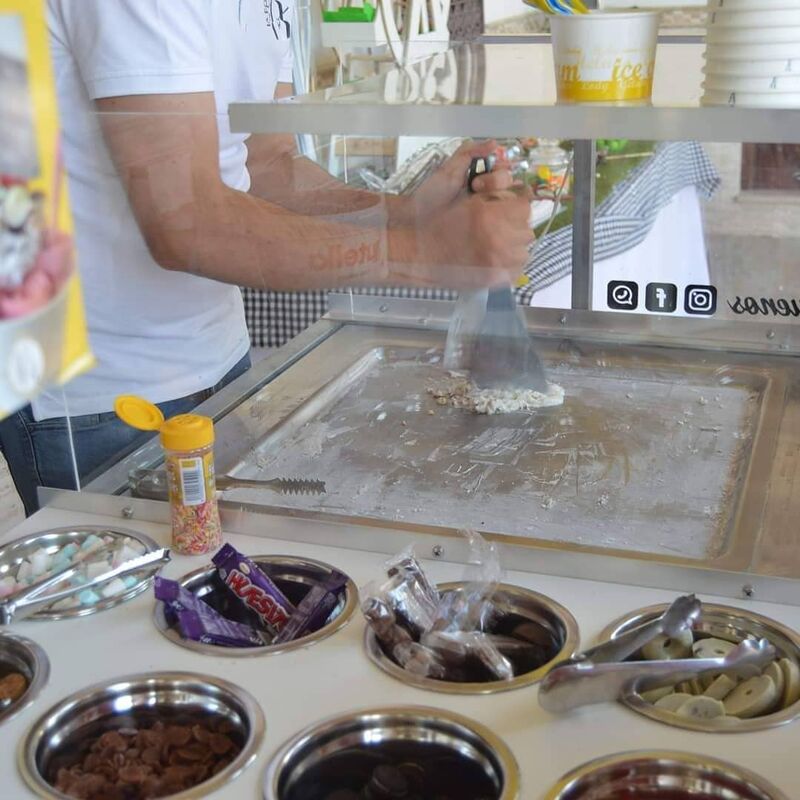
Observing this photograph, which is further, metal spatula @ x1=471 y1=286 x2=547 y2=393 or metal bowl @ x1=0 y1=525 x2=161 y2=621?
metal spatula @ x1=471 y1=286 x2=547 y2=393

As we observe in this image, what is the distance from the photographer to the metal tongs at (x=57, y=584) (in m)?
0.97

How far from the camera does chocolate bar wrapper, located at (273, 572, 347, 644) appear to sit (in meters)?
0.97

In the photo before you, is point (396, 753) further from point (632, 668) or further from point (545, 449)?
point (545, 449)

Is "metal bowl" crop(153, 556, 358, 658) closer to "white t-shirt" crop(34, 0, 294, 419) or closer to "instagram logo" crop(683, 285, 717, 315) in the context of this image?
"white t-shirt" crop(34, 0, 294, 419)

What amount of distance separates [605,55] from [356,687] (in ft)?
1.85

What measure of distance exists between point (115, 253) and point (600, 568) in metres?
0.67

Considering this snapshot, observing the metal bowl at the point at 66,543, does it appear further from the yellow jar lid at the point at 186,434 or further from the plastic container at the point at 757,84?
the plastic container at the point at 757,84

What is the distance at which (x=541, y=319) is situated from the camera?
1483 millimetres

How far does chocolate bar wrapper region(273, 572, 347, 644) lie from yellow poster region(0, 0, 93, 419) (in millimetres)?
520

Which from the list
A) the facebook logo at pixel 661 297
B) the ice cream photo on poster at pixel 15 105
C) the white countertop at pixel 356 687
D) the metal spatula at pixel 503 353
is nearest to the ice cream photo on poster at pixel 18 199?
the ice cream photo on poster at pixel 15 105

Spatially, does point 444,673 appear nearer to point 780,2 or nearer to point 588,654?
point 588,654

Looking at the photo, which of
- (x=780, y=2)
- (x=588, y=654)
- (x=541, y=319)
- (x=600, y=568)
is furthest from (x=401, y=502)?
(x=780, y=2)

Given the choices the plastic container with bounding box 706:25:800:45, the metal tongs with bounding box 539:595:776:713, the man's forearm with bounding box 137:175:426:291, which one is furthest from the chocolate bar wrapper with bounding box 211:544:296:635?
the plastic container with bounding box 706:25:800:45

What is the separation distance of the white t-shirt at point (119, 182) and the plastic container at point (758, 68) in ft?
1.70
